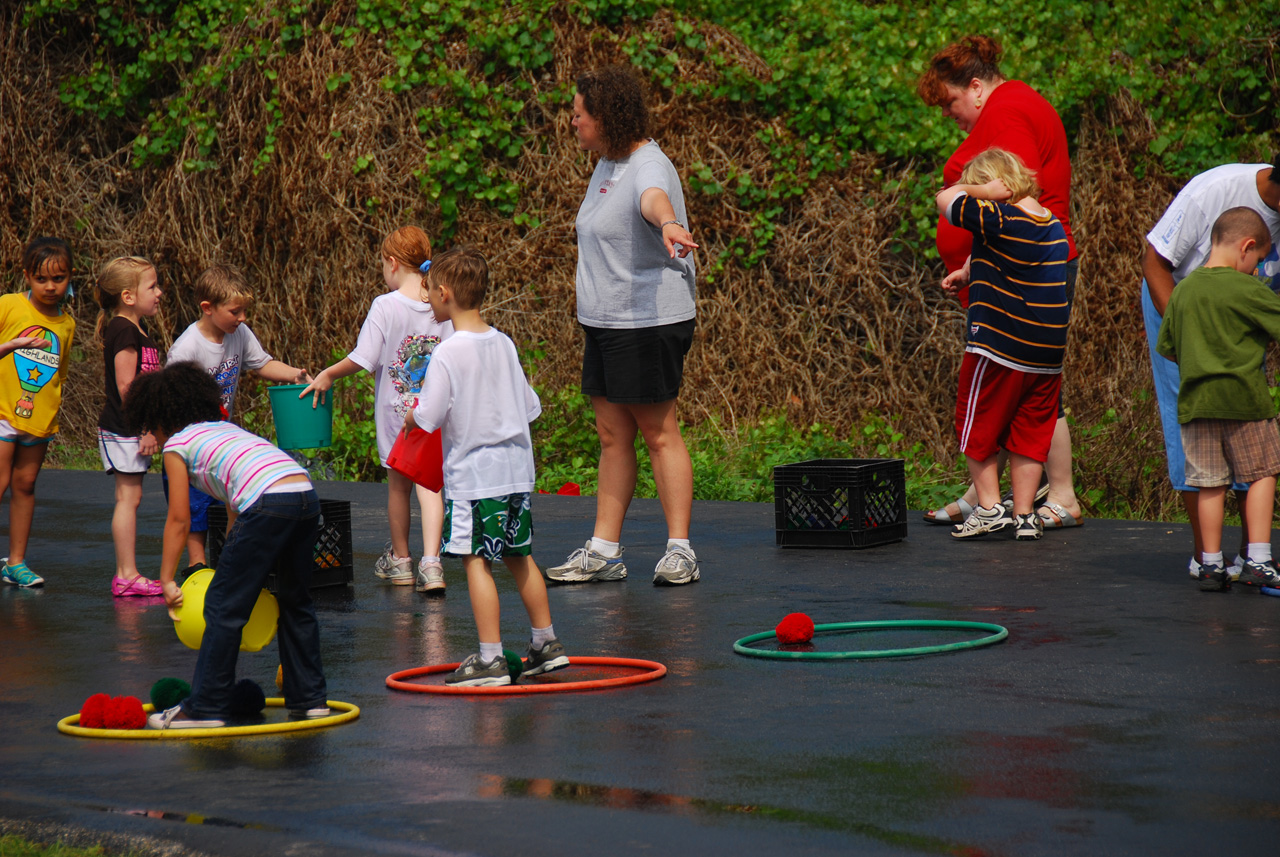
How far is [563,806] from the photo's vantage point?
3311 mm

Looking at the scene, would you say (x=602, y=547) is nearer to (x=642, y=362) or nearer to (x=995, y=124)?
(x=642, y=362)

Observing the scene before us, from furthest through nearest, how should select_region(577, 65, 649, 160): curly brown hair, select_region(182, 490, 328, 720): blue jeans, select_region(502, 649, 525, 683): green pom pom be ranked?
select_region(577, 65, 649, 160): curly brown hair, select_region(502, 649, 525, 683): green pom pom, select_region(182, 490, 328, 720): blue jeans

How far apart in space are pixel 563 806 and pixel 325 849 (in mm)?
550

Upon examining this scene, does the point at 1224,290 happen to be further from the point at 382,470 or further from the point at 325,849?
the point at 382,470

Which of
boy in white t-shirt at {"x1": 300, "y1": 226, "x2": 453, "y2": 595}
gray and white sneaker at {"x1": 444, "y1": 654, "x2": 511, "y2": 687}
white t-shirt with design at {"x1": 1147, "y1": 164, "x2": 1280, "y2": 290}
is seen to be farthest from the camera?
boy in white t-shirt at {"x1": 300, "y1": 226, "x2": 453, "y2": 595}

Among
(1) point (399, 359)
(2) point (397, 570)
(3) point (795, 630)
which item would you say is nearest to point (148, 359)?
(1) point (399, 359)

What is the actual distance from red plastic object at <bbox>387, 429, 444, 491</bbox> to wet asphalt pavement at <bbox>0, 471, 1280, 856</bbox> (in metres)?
0.65

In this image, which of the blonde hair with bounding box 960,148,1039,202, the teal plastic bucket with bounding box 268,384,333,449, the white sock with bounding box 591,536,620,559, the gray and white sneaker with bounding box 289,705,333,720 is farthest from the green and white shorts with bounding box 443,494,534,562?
the blonde hair with bounding box 960,148,1039,202

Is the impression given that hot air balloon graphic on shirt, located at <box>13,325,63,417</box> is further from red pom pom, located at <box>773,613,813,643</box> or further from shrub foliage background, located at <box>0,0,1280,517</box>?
shrub foliage background, located at <box>0,0,1280,517</box>

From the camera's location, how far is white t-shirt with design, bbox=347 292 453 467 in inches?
260

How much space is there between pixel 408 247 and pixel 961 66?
2.90 metres

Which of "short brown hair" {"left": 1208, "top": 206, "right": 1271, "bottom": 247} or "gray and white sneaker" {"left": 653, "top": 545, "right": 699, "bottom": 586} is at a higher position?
"short brown hair" {"left": 1208, "top": 206, "right": 1271, "bottom": 247}

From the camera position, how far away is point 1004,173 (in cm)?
683

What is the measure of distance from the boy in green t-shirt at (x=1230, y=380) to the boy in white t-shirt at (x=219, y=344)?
381cm
